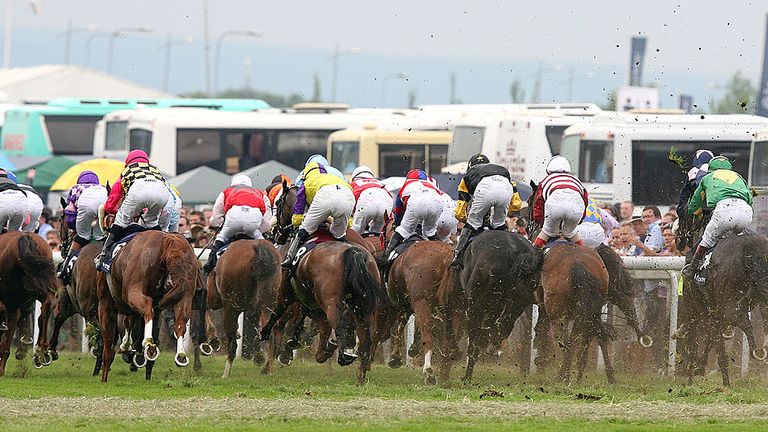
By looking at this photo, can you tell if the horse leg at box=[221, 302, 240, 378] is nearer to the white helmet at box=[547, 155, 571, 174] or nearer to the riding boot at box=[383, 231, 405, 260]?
the riding boot at box=[383, 231, 405, 260]

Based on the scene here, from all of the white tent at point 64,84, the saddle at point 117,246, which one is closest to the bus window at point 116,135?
the saddle at point 117,246

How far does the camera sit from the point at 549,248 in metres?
13.5

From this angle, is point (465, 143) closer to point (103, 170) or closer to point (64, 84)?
point (103, 170)

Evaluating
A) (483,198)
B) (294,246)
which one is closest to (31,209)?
(294,246)

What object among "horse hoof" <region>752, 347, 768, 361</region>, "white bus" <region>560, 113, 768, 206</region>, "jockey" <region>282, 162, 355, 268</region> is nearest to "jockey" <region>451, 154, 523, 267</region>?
"jockey" <region>282, 162, 355, 268</region>

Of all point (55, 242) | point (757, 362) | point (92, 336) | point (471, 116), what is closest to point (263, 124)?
point (471, 116)

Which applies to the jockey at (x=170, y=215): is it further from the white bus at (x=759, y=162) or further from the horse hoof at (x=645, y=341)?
the white bus at (x=759, y=162)

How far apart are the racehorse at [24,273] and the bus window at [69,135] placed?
24428 mm

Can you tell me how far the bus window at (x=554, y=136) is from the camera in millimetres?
29766

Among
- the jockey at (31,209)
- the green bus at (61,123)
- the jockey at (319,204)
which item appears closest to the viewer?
the jockey at (319,204)

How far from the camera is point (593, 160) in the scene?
89.1 feet

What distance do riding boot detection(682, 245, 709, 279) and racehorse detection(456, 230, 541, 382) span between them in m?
1.61

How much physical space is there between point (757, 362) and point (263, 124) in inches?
826

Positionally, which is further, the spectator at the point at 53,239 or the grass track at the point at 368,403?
the spectator at the point at 53,239
